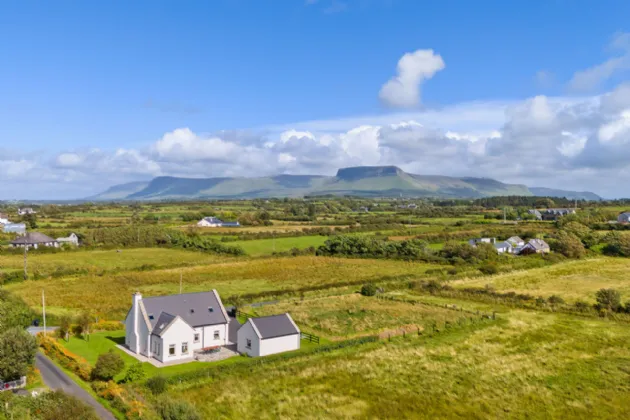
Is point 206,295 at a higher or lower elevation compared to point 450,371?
higher

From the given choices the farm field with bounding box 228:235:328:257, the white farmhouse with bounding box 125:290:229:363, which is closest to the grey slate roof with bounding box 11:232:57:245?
the farm field with bounding box 228:235:328:257

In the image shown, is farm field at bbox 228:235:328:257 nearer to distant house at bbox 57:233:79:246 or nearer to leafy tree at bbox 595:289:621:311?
distant house at bbox 57:233:79:246

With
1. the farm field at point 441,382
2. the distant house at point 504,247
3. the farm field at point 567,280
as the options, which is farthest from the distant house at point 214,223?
the farm field at point 441,382

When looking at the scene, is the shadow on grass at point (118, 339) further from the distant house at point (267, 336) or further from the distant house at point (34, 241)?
the distant house at point (34, 241)

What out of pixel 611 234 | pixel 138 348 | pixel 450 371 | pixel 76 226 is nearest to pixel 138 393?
pixel 138 348

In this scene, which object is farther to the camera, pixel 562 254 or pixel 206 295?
pixel 562 254

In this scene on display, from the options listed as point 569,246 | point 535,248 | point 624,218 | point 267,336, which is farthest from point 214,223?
point 624,218

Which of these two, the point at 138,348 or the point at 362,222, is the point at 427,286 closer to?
the point at 138,348
